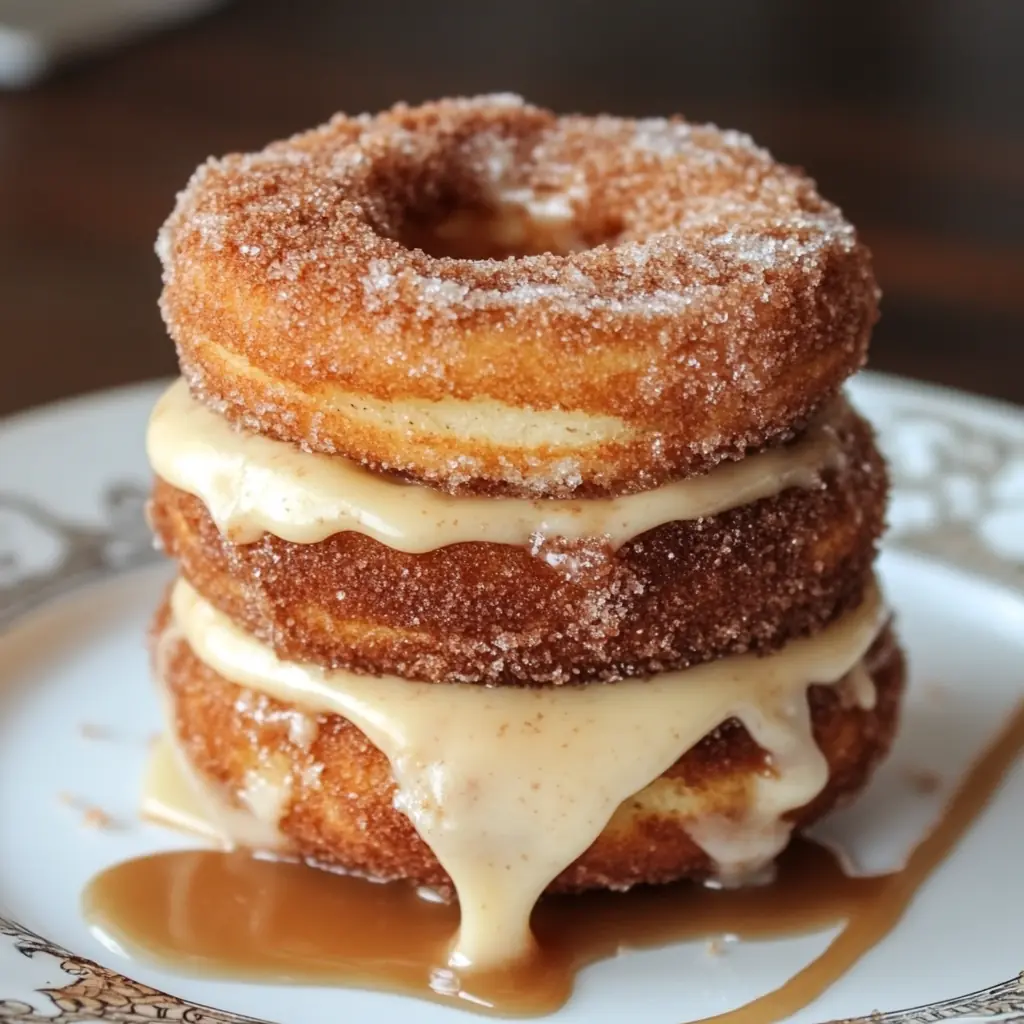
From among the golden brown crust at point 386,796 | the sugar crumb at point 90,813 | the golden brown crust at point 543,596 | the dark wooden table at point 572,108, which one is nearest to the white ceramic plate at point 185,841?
the sugar crumb at point 90,813

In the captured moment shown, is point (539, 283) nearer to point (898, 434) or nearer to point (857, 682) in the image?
point (857, 682)

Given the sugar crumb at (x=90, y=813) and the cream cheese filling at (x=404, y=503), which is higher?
the cream cheese filling at (x=404, y=503)

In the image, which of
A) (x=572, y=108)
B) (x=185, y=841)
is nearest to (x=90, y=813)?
(x=185, y=841)

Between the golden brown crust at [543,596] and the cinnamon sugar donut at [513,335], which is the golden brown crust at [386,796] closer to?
the golden brown crust at [543,596]

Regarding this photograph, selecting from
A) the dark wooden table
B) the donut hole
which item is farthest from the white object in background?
the donut hole

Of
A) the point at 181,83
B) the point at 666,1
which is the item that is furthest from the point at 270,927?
the point at 666,1

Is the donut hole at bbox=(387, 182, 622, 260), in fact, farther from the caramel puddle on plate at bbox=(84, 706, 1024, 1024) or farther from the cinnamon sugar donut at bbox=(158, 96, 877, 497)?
the caramel puddle on plate at bbox=(84, 706, 1024, 1024)
